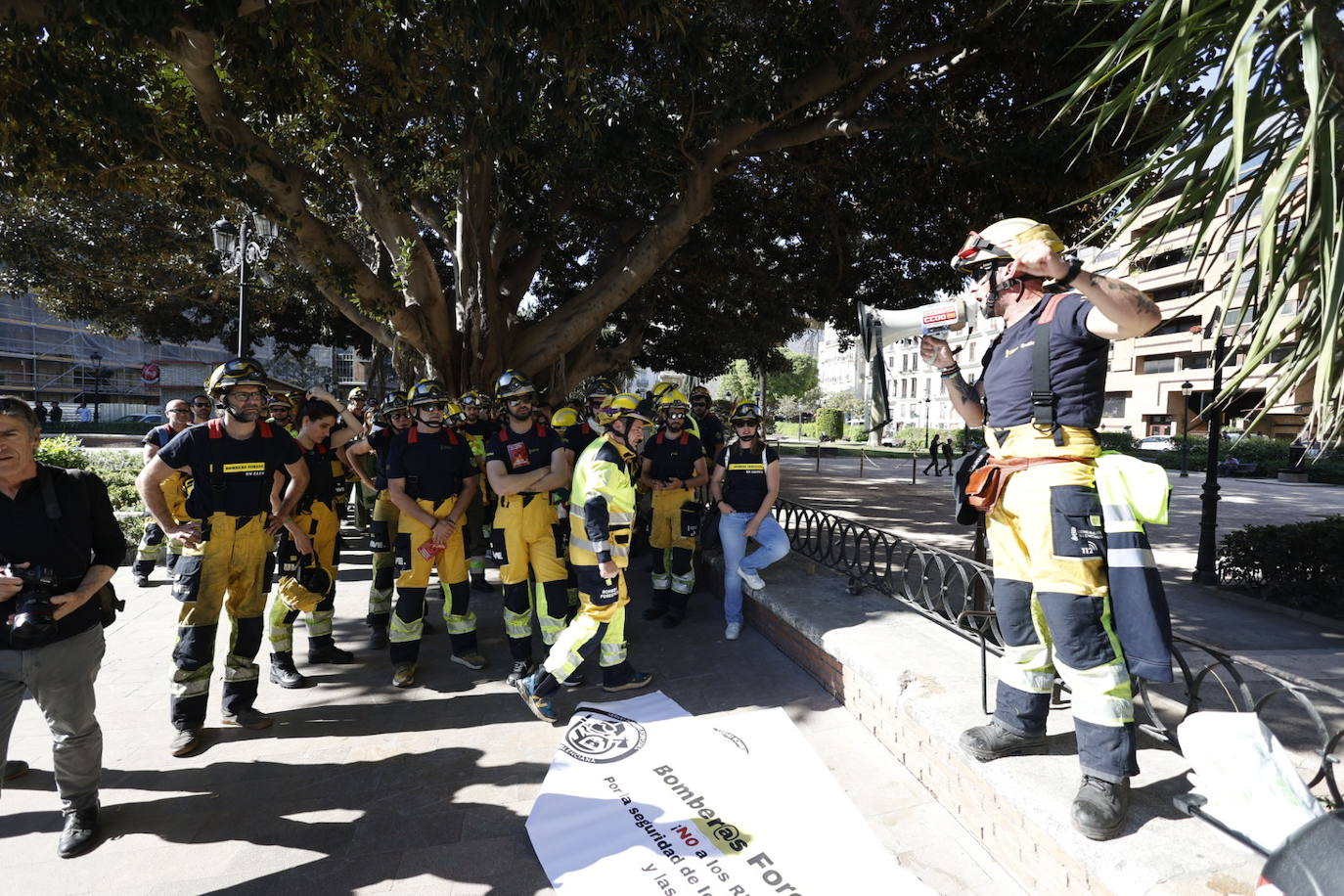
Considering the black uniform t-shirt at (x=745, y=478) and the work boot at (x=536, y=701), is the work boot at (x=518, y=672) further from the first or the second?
the black uniform t-shirt at (x=745, y=478)

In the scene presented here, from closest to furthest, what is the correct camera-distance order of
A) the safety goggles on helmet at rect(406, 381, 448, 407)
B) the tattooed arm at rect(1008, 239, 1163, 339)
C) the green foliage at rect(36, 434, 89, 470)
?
1. the tattooed arm at rect(1008, 239, 1163, 339)
2. the safety goggles on helmet at rect(406, 381, 448, 407)
3. the green foliage at rect(36, 434, 89, 470)

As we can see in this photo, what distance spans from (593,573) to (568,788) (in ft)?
4.48

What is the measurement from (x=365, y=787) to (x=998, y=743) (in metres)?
3.21

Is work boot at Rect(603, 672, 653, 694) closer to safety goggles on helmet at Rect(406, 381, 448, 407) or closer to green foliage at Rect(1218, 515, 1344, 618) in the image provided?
safety goggles on helmet at Rect(406, 381, 448, 407)

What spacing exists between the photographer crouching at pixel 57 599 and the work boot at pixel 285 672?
165cm

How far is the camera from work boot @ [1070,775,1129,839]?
2270mm

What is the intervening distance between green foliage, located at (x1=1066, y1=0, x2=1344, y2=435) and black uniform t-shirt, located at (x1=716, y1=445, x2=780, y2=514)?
Result: 3383 mm

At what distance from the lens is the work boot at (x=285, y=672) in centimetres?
473

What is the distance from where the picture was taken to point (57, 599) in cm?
283

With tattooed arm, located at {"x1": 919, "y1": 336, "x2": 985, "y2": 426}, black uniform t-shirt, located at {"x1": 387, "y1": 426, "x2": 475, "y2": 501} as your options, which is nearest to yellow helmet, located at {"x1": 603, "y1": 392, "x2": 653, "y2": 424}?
black uniform t-shirt, located at {"x1": 387, "y1": 426, "x2": 475, "y2": 501}

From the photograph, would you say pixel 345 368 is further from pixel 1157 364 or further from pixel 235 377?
pixel 235 377

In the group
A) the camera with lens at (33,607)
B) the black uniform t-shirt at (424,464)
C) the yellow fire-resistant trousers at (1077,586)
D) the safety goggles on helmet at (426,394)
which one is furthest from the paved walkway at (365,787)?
the safety goggles on helmet at (426,394)

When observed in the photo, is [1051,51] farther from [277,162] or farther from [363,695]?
[363,695]

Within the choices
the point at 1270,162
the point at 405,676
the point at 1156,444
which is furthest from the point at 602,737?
the point at 1156,444
